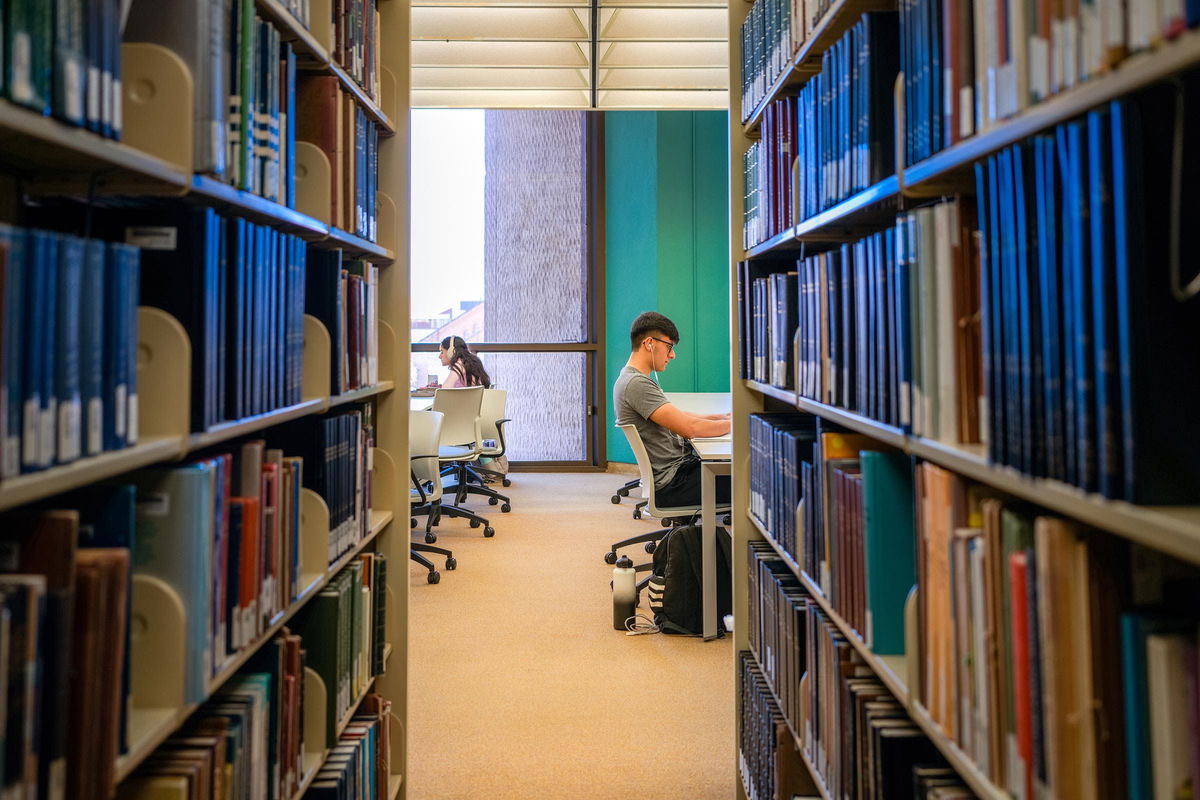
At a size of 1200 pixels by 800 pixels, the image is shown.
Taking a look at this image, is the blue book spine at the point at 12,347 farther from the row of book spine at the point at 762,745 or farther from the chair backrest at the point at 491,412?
the chair backrest at the point at 491,412

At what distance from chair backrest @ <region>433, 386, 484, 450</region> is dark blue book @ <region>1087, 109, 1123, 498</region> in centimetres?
478

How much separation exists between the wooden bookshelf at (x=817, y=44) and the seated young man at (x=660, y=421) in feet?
6.59

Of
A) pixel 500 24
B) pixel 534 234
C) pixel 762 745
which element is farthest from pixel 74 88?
pixel 534 234

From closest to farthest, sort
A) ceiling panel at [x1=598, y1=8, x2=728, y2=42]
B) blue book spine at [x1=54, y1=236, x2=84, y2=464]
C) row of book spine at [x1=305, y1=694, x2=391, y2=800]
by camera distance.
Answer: blue book spine at [x1=54, y1=236, x2=84, y2=464] < row of book spine at [x1=305, y1=694, x2=391, y2=800] < ceiling panel at [x1=598, y1=8, x2=728, y2=42]

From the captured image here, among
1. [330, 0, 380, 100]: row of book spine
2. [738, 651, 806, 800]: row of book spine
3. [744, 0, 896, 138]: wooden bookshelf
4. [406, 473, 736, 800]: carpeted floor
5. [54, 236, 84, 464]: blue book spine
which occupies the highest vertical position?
Answer: [330, 0, 380, 100]: row of book spine

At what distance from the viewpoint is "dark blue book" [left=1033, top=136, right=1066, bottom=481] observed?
81 cm

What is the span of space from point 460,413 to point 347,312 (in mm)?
3577

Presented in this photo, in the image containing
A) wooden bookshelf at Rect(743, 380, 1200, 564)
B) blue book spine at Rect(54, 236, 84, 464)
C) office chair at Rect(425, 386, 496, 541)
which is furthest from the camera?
office chair at Rect(425, 386, 496, 541)

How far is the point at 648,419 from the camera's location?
4129mm

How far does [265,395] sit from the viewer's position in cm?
141

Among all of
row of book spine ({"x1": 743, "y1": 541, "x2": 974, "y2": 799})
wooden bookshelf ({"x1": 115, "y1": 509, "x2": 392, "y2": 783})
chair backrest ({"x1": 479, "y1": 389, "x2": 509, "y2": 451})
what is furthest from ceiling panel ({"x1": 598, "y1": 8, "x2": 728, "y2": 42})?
wooden bookshelf ({"x1": 115, "y1": 509, "x2": 392, "y2": 783})

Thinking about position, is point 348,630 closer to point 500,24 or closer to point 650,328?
point 650,328

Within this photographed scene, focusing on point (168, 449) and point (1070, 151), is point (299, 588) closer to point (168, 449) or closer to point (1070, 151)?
point (168, 449)

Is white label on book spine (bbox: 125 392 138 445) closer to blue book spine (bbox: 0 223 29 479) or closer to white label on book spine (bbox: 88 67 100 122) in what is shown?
blue book spine (bbox: 0 223 29 479)
